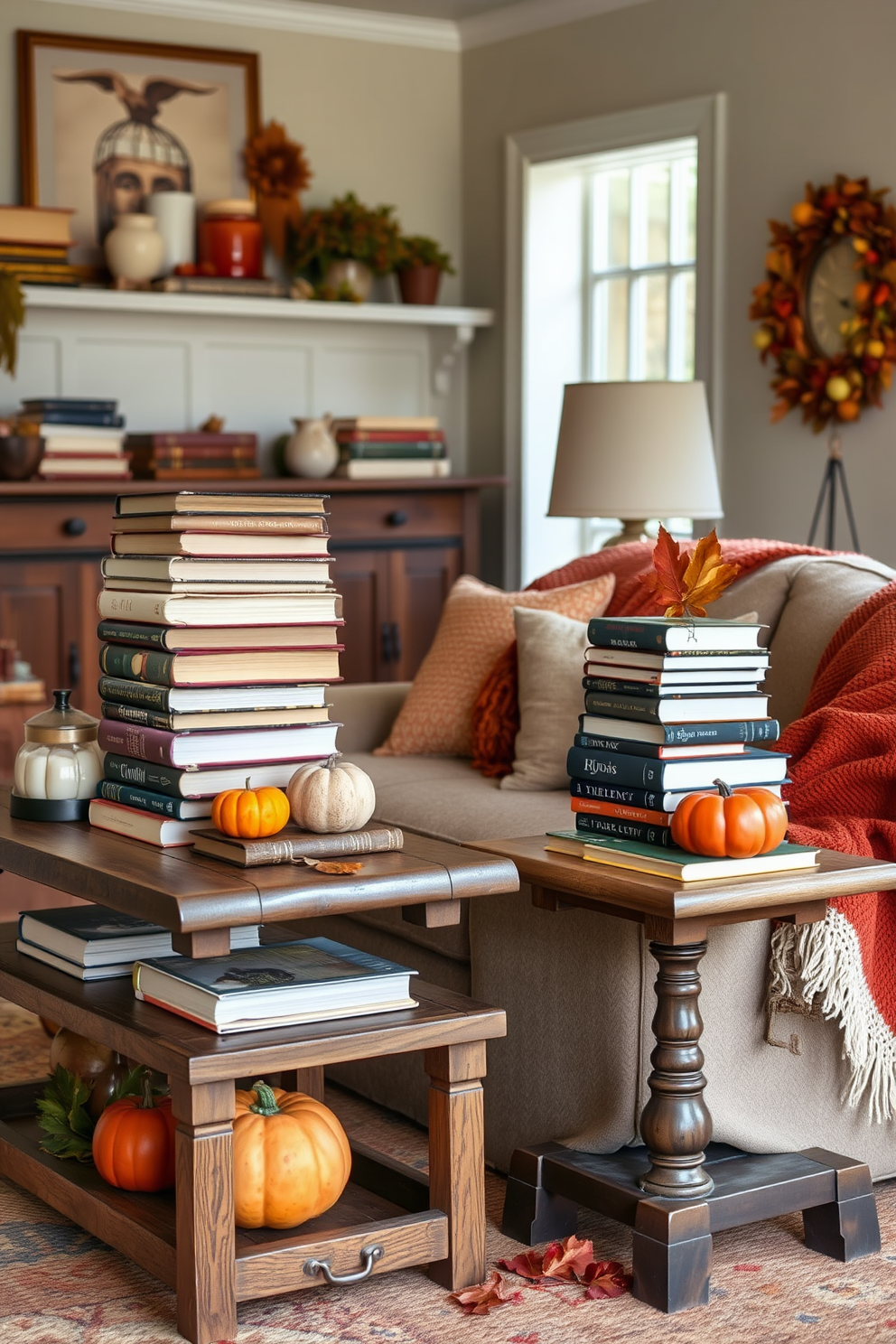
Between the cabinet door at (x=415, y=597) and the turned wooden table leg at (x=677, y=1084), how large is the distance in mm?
3258

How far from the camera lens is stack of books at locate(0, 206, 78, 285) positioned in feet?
15.8

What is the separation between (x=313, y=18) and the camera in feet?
17.9

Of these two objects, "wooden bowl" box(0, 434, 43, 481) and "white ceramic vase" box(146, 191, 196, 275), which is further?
"white ceramic vase" box(146, 191, 196, 275)

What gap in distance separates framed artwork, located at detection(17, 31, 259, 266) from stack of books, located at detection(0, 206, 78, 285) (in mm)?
208

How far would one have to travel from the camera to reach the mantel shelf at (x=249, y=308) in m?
4.92

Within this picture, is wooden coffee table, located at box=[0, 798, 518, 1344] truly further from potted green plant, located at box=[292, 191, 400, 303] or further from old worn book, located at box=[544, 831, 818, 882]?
potted green plant, located at box=[292, 191, 400, 303]

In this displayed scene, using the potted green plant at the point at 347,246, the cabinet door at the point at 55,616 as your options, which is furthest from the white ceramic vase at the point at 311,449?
the cabinet door at the point at 55,616

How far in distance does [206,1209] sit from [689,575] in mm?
998

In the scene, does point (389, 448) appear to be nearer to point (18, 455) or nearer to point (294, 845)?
point (18, 455)

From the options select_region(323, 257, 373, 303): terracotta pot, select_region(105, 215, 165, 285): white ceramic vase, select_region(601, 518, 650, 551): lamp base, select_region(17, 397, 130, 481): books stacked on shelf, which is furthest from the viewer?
select_region(323, 257, 373, 303): terracotta pot

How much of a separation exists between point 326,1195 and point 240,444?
3352 mm

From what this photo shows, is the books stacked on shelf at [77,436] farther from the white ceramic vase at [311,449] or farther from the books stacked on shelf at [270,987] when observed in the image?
the books stacked on shelf at [270,987]

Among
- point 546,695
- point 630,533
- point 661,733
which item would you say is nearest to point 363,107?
point 630,533

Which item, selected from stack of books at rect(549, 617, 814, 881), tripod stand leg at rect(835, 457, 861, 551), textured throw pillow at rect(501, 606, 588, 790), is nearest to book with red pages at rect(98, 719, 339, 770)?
stack of books at rect(549, 617, 814, 881)
